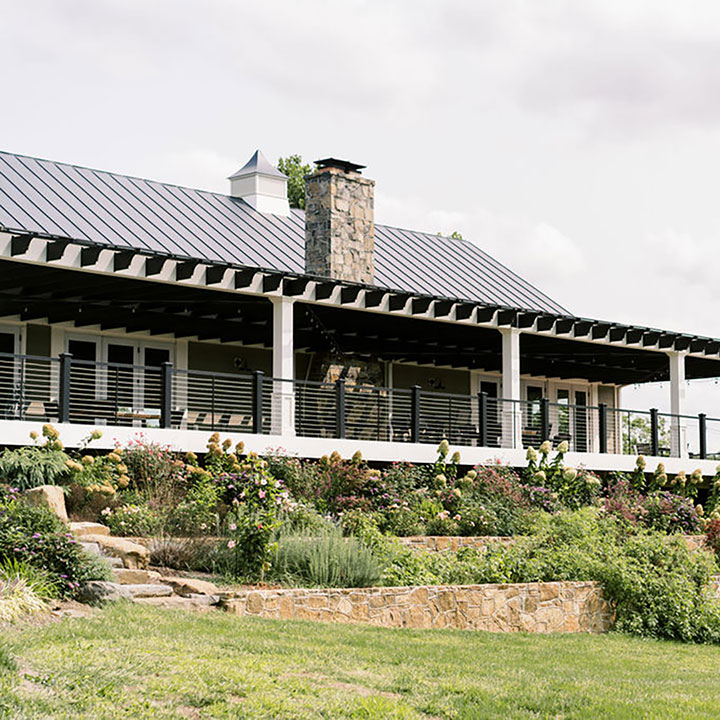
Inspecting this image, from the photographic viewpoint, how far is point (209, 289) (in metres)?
19.0

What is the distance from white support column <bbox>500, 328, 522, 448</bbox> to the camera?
22703 millimetres

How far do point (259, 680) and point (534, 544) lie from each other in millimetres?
7724

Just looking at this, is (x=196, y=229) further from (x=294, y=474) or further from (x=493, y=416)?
(x=493, y=416)

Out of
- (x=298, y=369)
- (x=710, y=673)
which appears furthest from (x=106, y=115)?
(x=710, y=673)

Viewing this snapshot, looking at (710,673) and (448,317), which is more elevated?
(448,317)

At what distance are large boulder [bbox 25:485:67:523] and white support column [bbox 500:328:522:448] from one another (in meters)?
10.6

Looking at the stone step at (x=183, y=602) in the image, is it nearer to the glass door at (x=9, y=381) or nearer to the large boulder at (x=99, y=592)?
the large boulder at (x=99, y=592)

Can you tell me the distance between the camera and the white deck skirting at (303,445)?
52.9 ft

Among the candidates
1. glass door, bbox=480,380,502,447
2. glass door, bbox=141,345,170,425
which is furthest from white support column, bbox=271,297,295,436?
glass door, bbox=480,380,502,447

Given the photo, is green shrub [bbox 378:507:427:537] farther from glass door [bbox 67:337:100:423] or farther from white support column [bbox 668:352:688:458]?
white support column [bbox 668:352:688:458]

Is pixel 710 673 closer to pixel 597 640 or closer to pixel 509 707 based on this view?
pixel 597 640

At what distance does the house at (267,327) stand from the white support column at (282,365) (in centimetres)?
4

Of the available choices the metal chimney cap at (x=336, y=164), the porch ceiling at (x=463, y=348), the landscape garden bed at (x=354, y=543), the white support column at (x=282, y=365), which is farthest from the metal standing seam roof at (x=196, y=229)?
the landscape garden bed at (x=354, y=543)

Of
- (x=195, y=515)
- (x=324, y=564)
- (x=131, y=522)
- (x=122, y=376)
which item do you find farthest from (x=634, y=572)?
(x=122, y=376)
